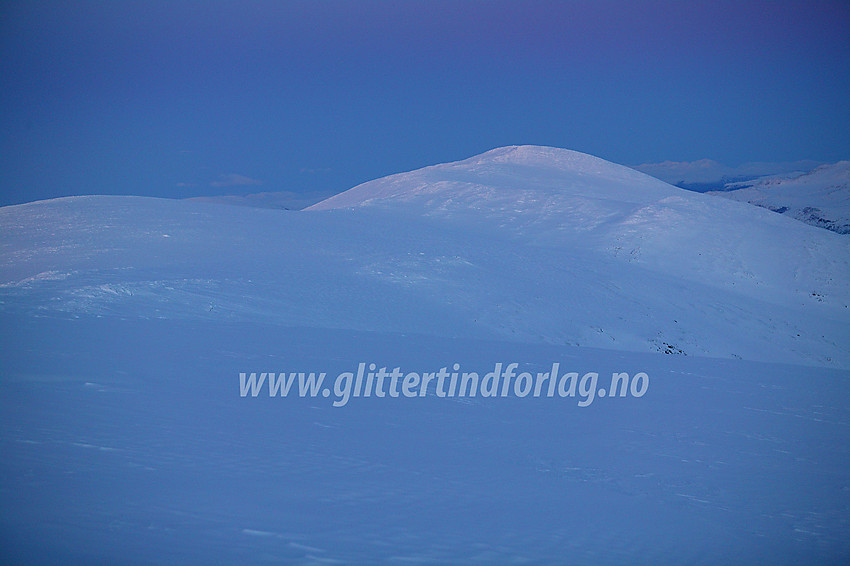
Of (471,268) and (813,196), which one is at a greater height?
(813,196)

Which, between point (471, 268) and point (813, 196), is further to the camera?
point (813, 196)

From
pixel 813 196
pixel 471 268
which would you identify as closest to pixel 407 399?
pixel 471 268

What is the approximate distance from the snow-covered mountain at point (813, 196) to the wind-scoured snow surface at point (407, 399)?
329 feet

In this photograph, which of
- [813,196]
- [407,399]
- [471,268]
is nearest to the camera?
[407,399]

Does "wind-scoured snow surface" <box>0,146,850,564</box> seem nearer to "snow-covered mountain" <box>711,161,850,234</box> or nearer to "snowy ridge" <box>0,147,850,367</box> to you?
"snowy ridge" <box>0,147,850,367</box>

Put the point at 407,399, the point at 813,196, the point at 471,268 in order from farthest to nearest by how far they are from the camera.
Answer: the point at 813,196 < the point at 471,268 < the point at 407,399

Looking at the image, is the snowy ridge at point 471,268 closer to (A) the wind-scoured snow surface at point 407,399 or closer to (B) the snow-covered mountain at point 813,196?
(A) the wind-scoured snow surface at point 407,399

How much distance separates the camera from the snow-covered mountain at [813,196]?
116875mm

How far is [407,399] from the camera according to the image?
11930 millimetres

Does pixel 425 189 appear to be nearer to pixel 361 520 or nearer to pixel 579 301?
pixel 579 301

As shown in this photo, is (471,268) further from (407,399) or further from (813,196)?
(813,196)

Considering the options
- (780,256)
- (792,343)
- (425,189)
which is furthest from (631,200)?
(792,343)

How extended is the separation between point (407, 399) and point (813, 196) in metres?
175

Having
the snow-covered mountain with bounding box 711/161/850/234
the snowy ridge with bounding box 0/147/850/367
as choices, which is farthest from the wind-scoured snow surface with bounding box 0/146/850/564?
the snow-covered mountain with bounding box 711/161/850/234
